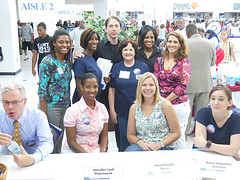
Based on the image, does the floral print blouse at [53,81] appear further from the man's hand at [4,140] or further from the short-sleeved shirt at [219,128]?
the short-sleeved shirt at [219,128]

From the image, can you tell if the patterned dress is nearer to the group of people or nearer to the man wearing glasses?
the group of people

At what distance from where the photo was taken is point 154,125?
227 cm

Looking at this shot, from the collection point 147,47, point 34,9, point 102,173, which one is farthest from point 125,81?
point 34,9

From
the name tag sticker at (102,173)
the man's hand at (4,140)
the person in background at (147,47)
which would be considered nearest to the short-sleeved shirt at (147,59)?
the person in background at (147,47)

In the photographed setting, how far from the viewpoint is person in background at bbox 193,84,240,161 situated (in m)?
1.96

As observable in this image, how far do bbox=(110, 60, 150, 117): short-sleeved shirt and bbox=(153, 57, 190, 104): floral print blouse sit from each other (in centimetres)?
16

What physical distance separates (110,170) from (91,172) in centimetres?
11

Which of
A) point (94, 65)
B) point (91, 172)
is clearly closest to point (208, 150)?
point (91, 172)

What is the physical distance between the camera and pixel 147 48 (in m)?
3.03

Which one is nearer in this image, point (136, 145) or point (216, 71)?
point (136, 145)

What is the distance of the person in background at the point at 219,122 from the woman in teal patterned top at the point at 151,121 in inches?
10.3

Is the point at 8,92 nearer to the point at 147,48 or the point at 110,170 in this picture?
the point at 110,170

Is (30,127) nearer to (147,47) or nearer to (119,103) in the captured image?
(119,103)

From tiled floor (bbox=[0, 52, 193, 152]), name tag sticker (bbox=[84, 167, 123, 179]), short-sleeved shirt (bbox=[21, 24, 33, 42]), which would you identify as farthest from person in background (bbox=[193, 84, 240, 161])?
short-sleeved shirt (bbox=[21, 24, 33, 42])
